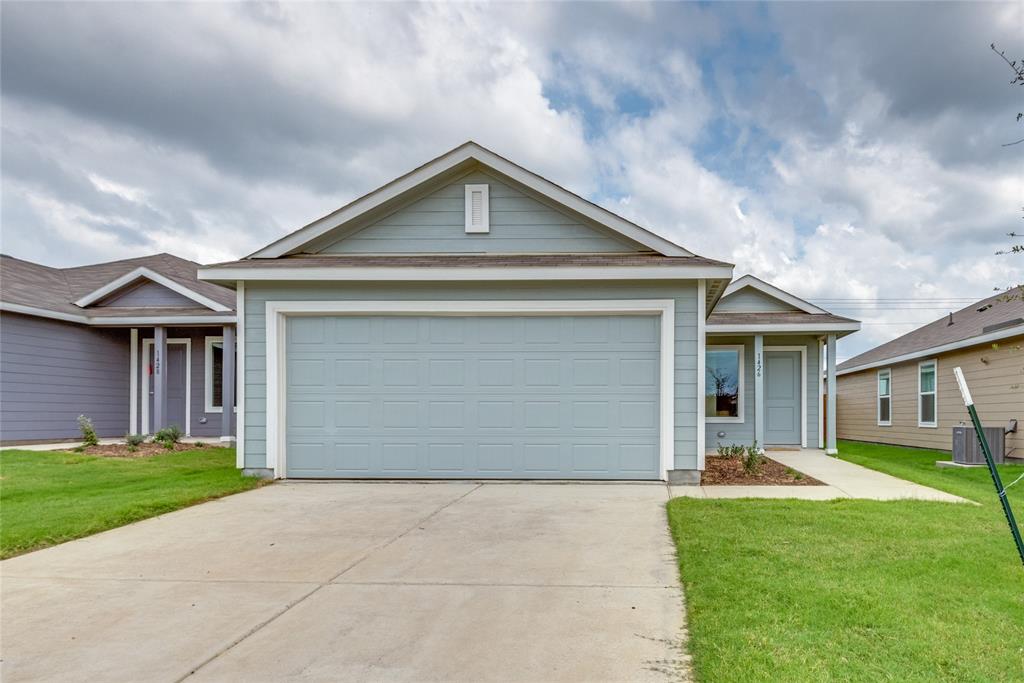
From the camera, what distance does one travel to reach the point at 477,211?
1061 centimetres

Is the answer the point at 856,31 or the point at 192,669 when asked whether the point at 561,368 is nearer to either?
the point at 856,31

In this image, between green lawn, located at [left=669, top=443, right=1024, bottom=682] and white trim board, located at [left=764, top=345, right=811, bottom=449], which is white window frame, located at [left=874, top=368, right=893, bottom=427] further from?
green lawn, located at [left=669, top=443, right=1024, bottom=682]

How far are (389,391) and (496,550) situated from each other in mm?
4561

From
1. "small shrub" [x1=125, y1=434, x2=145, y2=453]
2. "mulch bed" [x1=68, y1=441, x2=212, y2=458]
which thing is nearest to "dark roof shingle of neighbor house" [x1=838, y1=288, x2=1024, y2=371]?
"mulch bed" [x1=68, y1=441, x2=212, y2=458]

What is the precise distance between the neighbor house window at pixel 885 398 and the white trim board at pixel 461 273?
13.8 m

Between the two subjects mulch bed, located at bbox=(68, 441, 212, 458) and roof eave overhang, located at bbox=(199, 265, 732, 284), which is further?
mulch bed, located at bbox=(68, 441, 212, 458)

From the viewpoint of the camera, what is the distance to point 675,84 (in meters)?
14.1

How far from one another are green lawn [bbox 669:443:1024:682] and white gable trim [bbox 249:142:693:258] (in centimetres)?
491

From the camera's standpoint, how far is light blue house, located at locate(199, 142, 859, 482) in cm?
952

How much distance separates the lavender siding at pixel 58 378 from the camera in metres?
14.0

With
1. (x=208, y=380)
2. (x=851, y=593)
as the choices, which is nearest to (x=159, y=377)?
(x=208, y=380)

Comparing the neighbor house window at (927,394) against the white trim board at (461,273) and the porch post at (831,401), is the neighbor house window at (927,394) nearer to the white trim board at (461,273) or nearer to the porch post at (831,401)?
the porch post at (831,401)

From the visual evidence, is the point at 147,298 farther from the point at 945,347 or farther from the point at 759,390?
the point at 945,347

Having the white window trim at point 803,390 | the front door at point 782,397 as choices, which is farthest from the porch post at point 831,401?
the front door at point 782,397
